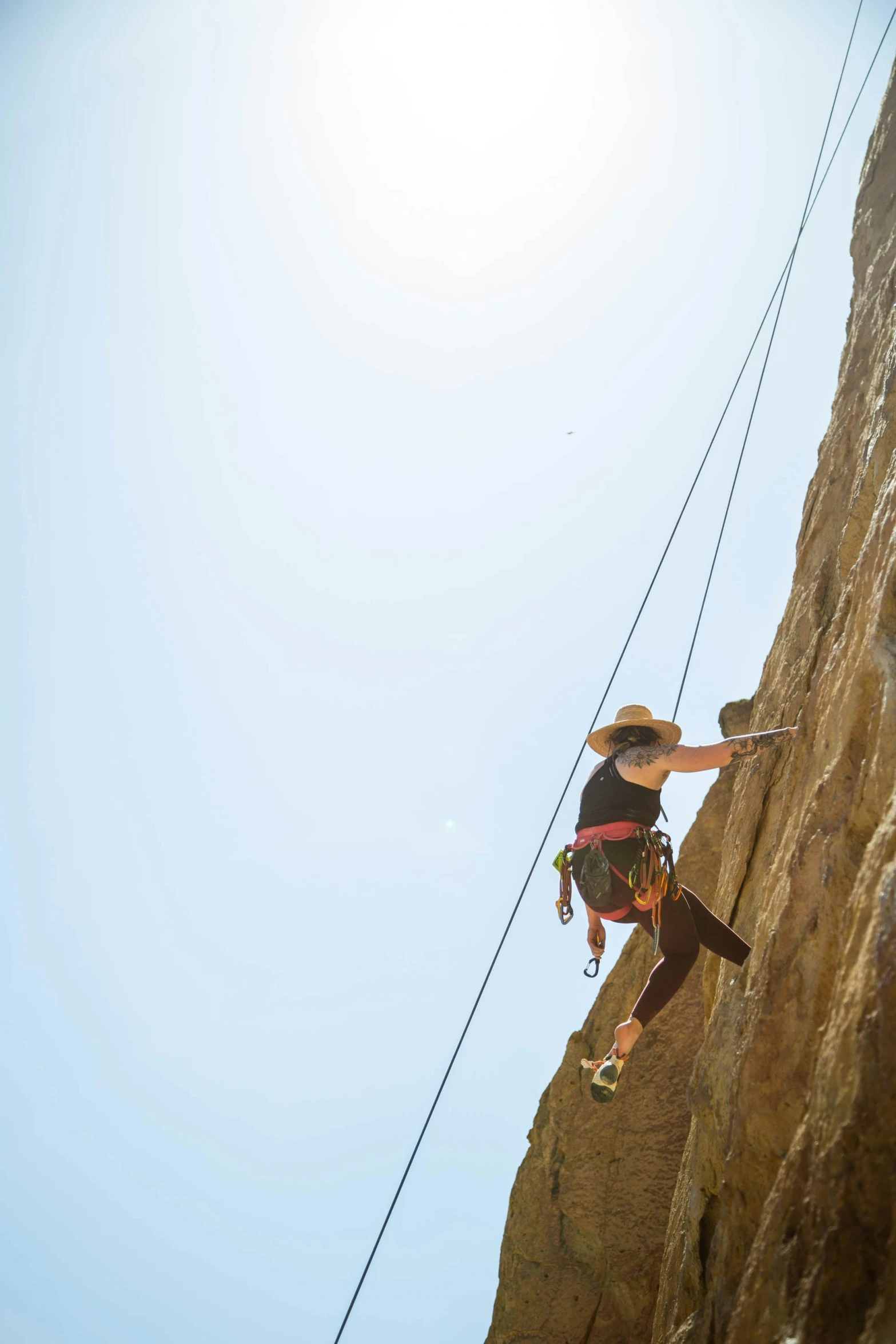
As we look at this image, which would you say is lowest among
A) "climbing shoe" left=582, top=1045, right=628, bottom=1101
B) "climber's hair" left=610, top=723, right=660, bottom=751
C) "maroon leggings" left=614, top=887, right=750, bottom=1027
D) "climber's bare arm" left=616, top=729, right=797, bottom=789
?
"climbing shoe" left=582, top=1045, right=628, bottom=1101

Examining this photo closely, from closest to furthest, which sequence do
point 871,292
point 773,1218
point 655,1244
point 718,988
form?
1. point 773,1218
2. point 718,988
3. point 871,292
4. point 655,1244

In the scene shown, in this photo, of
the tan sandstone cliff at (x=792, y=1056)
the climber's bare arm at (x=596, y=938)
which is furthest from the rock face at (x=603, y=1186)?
the climber's bare arm at (x=596, y=938)

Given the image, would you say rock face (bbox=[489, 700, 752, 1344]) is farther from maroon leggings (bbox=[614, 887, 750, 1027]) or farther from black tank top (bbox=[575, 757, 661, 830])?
black tank top (bbox=[575, 757, 661, 830])

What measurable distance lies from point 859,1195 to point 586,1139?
5795 millimetres

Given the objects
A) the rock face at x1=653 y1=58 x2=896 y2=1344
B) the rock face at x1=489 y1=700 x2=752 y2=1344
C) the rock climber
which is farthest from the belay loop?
the rock face at x1=489 y1=700 x2=752 y2=1344

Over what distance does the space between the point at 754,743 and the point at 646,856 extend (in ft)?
2.66

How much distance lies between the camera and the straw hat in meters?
4.68

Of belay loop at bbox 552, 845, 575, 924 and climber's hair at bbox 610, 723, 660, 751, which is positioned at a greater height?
climber's hair at bbox 610, 723, 660, 751

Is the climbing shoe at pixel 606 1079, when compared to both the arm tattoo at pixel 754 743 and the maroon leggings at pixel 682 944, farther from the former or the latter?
the arm tattoo at pixel 754 743

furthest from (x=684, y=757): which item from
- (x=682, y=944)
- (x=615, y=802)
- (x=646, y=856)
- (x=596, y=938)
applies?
(x=596, y=938)

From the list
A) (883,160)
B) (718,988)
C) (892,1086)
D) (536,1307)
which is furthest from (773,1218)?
(883,160)

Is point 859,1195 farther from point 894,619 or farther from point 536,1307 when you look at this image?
point 536,1307

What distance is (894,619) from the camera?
287cm

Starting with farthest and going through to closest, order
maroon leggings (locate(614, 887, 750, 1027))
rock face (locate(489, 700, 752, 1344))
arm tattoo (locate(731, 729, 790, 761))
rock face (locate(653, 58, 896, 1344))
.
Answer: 1. rock face (locate(489, 700, 752, 1344))
2. arm tattoo (locate(731, 729, 790, 761))
3. maroon leggings (locate(614, 887, 750, 1027))
4. rock face (locate(653, 58, 896, 1344))
